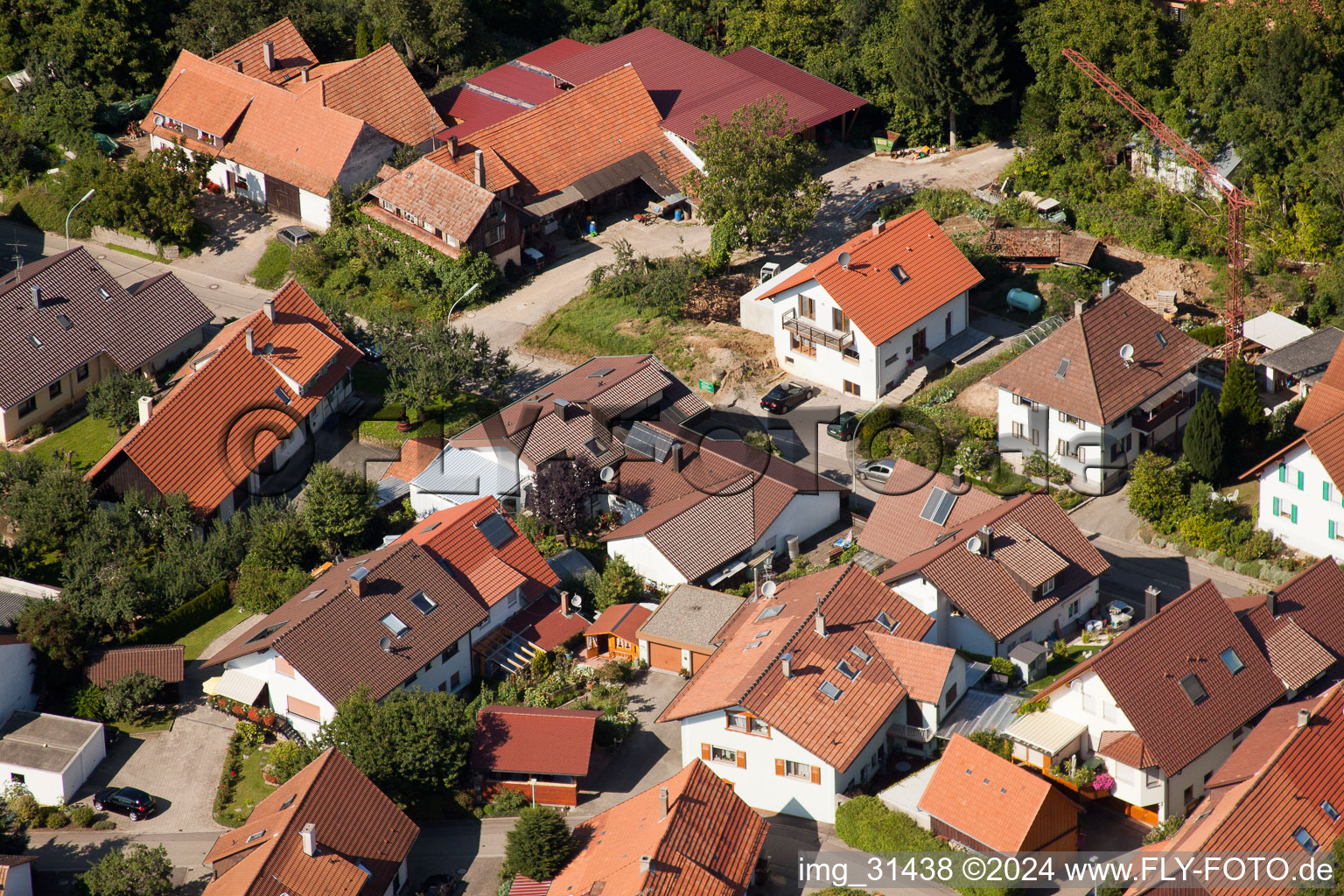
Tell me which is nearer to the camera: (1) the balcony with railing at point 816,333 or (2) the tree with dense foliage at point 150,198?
(1) the balcony with railing at point 816,333

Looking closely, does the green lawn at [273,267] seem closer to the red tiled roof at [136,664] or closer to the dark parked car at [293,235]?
the dark parked car at [293,235]

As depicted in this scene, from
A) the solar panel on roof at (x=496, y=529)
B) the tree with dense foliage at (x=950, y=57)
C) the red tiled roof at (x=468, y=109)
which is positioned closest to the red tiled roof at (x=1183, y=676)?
the solar panel on roof at (x=496, y=529)

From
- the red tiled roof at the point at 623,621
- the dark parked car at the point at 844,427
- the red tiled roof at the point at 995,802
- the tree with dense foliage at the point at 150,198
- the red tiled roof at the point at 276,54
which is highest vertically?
the red tiled roof at the point at 276,54

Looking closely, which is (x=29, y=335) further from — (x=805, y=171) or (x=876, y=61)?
(x=876, y=61)

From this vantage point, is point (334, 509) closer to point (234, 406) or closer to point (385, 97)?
point (234, 406)

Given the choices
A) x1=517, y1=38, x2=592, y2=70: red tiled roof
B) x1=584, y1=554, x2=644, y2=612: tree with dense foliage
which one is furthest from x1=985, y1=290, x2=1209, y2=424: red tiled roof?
x1=517, y1=38, x2=592, y2=70: red tiled roof

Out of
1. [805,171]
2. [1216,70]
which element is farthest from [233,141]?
[1216,70]
